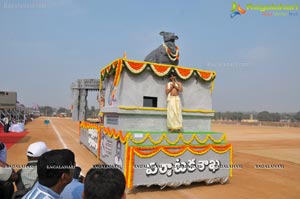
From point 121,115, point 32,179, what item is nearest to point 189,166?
point 121,115

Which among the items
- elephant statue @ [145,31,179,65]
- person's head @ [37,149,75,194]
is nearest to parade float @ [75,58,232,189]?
elephant statue @ [145,31,179,65]

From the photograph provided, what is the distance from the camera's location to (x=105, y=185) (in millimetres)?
1886

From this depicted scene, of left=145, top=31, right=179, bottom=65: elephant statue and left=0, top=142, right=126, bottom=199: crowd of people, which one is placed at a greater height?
left=145, top=31, right=179, bottom=65: elephant statue

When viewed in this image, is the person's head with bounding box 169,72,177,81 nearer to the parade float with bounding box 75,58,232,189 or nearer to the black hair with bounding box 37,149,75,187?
the parade float with bounding box 75,58,232,189

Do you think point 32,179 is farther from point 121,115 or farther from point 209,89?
point 209,89

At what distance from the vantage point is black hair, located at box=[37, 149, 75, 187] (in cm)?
222

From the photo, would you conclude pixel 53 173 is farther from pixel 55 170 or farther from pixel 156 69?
pixel 156 69

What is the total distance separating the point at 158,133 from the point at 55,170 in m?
6.40

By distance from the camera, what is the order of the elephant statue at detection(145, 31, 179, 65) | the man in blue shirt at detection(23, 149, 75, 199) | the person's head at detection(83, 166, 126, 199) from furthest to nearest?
the elephant statue at detection(145, 31, 179, 65), the man in blue shirt at detection(23, 149, 75, 199), the person's head at detection(83, 166, 126, 199)

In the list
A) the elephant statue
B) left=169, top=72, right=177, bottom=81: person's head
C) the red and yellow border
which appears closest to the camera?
the red and yellow border

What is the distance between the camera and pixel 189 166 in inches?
326

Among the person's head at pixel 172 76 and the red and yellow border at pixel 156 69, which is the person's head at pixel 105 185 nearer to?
the red and yellow border at pixel 156 69

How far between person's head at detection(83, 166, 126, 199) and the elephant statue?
325 inches

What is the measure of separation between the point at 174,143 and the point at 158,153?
100 cm
